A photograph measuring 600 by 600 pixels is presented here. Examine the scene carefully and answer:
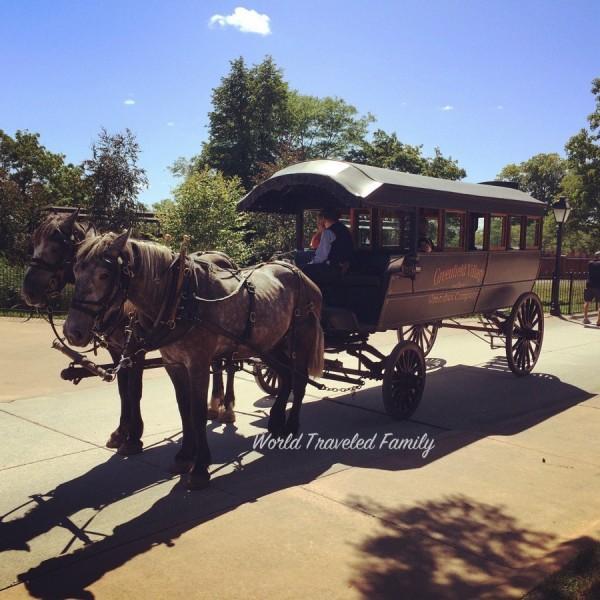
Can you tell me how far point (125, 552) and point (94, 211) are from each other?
18.8 m

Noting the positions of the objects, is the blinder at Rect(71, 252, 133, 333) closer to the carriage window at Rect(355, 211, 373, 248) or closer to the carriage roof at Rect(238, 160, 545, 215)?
the carriage roof at Rect(238, 160, 545, 215)

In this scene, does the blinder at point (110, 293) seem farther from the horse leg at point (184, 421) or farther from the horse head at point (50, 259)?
the horse leg at point (184, 421)

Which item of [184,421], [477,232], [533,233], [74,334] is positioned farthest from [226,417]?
[533,233]

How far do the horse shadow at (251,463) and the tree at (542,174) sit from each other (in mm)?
72259

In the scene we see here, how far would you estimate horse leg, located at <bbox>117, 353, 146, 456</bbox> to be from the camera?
216 inches

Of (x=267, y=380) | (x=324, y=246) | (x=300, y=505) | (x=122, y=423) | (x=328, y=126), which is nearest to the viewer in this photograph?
(x=300, y=505)

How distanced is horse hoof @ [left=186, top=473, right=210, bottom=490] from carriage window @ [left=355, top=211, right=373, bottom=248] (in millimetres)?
4014

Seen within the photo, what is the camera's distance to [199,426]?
4848 millimetres

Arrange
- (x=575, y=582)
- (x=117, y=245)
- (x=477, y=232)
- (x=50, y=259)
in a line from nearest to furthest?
(x=575, y=582) → (x=117, y=245) → (x=50, y=259) → (x=477, y=232)

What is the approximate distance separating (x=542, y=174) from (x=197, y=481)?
3108 inches

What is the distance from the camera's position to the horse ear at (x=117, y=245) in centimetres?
421

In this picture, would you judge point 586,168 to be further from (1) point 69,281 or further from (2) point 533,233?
(1) point 69,281

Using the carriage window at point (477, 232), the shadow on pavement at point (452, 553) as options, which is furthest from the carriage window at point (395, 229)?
the shadow on pavement at point (452, 553)

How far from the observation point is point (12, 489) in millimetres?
4746
